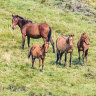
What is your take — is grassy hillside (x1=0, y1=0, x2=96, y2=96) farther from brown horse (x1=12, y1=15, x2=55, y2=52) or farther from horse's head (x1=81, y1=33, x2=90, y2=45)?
horse's head (x1=81, y1=33, x2=90, y2=45)

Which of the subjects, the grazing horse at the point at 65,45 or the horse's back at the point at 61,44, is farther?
the horse's back at the point at 61,44

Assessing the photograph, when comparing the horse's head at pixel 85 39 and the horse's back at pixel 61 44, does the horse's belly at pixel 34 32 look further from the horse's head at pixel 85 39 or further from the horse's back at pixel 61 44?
the horse's head at pixel 85 39

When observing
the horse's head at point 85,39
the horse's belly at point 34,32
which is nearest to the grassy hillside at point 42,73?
the horse's belly at point 34,32

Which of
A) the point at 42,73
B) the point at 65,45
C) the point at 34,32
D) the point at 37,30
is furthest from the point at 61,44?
the point at 34,32

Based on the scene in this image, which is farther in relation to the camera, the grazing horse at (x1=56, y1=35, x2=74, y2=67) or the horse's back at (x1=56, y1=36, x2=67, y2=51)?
the horse's back at (x1=56, y1=36, x2=67, y2=51)

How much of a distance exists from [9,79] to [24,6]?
1605 cm

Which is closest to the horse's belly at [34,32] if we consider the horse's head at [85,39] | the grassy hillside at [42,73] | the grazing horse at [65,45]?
the grassy hillside at [42,73]

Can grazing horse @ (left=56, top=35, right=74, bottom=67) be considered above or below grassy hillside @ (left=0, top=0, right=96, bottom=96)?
above

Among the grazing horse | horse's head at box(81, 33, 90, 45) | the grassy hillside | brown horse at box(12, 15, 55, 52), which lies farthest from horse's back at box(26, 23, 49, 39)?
horse's head at box(81, 33, 90, 45)

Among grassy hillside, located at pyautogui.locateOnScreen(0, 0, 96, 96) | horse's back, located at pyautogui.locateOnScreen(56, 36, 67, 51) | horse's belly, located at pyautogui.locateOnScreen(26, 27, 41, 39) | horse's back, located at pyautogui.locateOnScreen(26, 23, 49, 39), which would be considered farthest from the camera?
horse's belly, located at pyautogui.locateOnScreen(26, 27, 41, 39)

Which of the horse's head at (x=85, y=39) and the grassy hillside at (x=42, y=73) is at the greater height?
the horse's head at (x=85, y=39)

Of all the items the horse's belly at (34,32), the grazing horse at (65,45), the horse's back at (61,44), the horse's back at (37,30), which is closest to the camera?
the grazing horse at (65,45)

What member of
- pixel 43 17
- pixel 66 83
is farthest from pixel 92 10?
pixel 66 83

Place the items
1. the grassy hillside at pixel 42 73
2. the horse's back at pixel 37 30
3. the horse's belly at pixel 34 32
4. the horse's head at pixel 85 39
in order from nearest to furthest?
1. the grassy hillside at pixel 42 73
2. the horse's head at pixel 85 39
3. the horse's back at pixel 37 30
4. the horse's belly at pixel 34 32
